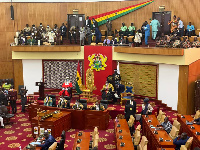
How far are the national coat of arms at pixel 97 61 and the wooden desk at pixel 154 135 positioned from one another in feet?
22.1

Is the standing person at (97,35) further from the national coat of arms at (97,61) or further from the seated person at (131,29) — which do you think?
the seated person at (131,29)

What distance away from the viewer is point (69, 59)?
2048cm

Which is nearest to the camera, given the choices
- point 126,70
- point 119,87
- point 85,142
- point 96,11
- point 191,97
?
point 85,142

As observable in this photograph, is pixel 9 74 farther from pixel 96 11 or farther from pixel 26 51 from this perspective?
pixel 96 11

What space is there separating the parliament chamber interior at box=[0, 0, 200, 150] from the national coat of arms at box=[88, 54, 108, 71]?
0.22 ft

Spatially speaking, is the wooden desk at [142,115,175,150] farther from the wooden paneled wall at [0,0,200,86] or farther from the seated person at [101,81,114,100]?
the wooden paneled wall at [0,0,200,86]

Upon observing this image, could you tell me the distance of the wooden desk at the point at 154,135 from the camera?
972 cm

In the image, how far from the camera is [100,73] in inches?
754

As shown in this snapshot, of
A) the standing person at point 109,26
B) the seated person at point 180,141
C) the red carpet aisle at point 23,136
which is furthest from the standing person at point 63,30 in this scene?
the seated person at point 180,141

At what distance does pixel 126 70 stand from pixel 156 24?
12.4 ft

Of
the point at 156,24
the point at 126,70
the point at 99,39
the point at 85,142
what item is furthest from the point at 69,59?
the point at 85,142

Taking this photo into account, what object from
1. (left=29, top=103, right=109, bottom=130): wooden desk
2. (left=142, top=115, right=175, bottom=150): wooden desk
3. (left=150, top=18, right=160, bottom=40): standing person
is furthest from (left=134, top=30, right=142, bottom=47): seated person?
(left=142, top=115, right=175, bottom=150): wooden desk

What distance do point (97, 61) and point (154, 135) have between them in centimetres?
934

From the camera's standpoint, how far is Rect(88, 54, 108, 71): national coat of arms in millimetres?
18969
